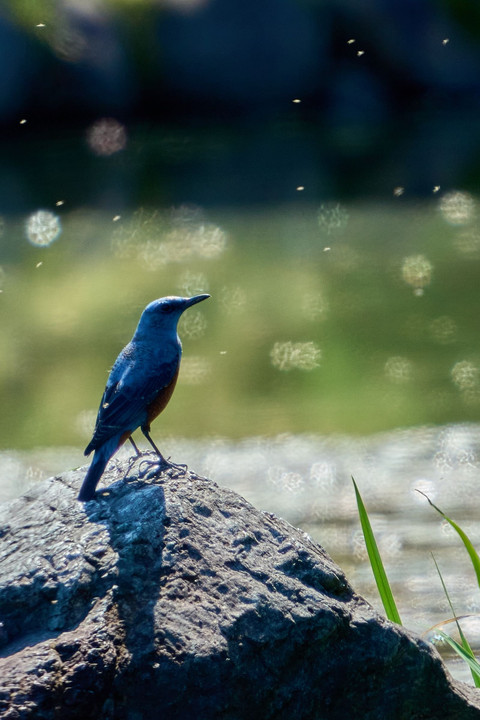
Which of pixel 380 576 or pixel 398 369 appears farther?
pixel 398 369

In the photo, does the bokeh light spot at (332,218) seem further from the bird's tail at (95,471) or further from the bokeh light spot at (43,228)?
the bird's tail at (95,471)

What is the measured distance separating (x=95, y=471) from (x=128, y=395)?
283mm

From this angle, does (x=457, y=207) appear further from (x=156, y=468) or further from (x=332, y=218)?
(x=156, y=468)

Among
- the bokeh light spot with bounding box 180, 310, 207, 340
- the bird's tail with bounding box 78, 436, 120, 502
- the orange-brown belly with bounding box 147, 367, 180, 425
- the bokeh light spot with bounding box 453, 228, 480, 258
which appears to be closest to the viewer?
the bird's tail with bounding box 78, 436, 120, 502

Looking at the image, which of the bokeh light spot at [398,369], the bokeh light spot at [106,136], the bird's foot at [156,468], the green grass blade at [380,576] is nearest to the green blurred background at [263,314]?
the bokeh light spot at [398,369]

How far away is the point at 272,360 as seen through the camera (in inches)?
167

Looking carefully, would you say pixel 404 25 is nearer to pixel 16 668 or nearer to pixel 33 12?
pixel 33 12

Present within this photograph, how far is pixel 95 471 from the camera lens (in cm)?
181

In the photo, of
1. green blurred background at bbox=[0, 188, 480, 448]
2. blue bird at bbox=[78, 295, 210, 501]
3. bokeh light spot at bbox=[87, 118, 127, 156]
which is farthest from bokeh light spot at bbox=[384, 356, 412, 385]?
bokeh light spot at bbox=[87, 118, 127, 156]

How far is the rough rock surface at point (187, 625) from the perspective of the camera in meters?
1.45

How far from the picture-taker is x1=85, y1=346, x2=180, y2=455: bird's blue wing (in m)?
1.98

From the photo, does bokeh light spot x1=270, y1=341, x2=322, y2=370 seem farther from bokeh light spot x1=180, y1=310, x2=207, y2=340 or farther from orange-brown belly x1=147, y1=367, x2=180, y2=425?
orange-brown belly x1=147, y1=367, x2=180, y2=425

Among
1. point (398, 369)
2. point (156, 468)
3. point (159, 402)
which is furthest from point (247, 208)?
point (156, 468)

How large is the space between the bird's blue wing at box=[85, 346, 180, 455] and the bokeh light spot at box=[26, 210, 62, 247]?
11.9 ft
